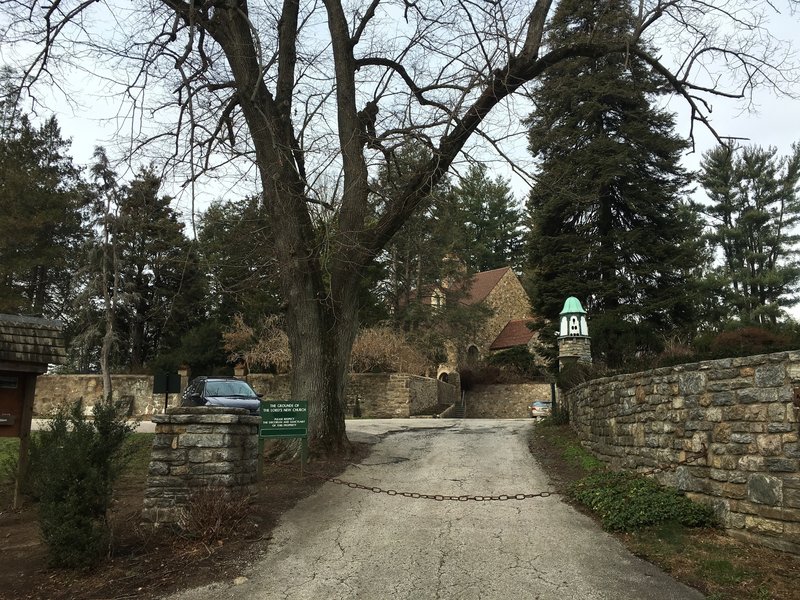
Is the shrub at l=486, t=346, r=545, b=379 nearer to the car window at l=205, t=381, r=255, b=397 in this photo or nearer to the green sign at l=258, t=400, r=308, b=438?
the car window at l=205, t=381, r=255, b=397

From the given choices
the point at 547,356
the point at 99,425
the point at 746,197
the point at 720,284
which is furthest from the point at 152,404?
the point at 746,197

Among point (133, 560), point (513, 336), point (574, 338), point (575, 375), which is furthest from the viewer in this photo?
point (513, 336)

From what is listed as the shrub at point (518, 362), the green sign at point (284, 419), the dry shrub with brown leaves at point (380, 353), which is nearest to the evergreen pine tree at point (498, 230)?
the shrub at point (518, 362)

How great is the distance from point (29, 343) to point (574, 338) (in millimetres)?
14246

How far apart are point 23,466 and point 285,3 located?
8825 mm

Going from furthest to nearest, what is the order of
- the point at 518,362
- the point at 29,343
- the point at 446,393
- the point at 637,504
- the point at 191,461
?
the point at 518,362 < the point at 446,393 < the point at 29,343 < the point at 637,504 < the point at 191,461

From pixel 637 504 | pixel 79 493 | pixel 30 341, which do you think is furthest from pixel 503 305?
pixel 79 493

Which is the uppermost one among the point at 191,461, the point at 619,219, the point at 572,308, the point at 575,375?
the point at 619,219

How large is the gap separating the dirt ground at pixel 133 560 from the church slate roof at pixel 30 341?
78.1 inches

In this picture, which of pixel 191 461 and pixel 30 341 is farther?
pixel 30 341

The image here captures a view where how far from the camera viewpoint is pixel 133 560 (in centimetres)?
538

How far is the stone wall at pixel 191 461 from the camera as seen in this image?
612cm

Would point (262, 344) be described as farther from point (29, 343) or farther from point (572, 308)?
point (29, 343)

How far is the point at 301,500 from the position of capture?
7.62m
